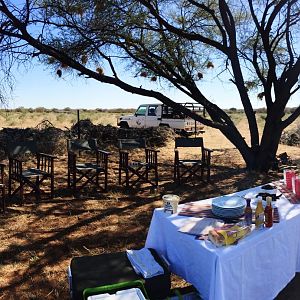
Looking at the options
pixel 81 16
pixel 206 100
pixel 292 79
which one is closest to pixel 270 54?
pixel 292 79

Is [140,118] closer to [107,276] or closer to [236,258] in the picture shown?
[107,276]

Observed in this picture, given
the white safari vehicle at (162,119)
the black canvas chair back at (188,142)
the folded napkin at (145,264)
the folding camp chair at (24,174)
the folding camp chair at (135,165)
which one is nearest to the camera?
the folded napkin at (145,264)

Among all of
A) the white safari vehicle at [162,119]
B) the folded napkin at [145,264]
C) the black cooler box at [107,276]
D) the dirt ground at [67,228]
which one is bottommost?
the dirt ground at [67,228]

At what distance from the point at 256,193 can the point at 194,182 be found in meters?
3.63

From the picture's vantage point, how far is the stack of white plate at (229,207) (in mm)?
2836

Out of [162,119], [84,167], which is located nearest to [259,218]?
[84,167]

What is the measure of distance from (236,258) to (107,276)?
0.76 meters

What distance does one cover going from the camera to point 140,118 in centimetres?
1723

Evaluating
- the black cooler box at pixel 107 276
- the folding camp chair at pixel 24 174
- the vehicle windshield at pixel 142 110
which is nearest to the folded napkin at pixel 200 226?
the black cooler box at pixel 107 276

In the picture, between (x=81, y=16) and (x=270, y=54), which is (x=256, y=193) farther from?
(x=270, y=54)

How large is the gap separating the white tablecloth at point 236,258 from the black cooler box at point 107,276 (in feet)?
0.56

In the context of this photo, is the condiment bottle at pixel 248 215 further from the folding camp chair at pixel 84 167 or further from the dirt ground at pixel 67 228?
the folding camp chair at pixel 84 167

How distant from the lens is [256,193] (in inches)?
138

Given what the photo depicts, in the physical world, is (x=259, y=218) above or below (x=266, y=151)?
below
